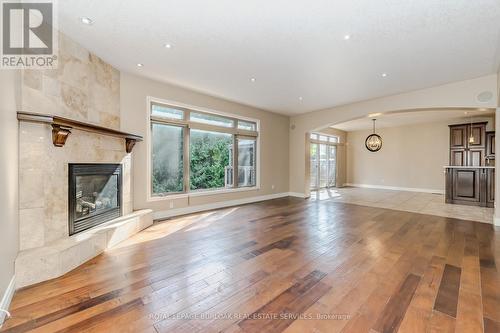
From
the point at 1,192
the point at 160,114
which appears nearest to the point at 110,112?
the point at 160,114

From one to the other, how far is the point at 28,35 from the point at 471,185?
1009cm

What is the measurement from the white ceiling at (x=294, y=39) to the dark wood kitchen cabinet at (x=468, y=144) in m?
4.85

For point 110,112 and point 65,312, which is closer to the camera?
point 65,312

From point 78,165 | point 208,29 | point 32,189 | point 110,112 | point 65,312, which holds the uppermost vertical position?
point 208,29

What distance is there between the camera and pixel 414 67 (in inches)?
160

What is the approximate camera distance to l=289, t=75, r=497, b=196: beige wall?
4.65m

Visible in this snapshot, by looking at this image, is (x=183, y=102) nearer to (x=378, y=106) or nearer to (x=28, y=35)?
(x=28, y=35)

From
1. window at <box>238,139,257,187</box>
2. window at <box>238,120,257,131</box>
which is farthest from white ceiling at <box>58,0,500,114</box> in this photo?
window at <box>238,139,257,187</box>

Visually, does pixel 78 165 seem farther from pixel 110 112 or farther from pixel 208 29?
pixel 208 29

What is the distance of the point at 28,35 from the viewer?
2.69 m

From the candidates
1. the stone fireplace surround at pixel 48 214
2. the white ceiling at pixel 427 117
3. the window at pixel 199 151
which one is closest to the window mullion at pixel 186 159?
the window at pixel 199 151

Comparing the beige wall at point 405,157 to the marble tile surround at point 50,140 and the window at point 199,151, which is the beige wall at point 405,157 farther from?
the marble tile surround at point 50,140

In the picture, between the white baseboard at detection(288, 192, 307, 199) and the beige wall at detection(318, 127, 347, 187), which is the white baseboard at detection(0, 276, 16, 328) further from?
the beige wall at detection(318, 127, 347, 187)

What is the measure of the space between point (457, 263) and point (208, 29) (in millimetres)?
4323
